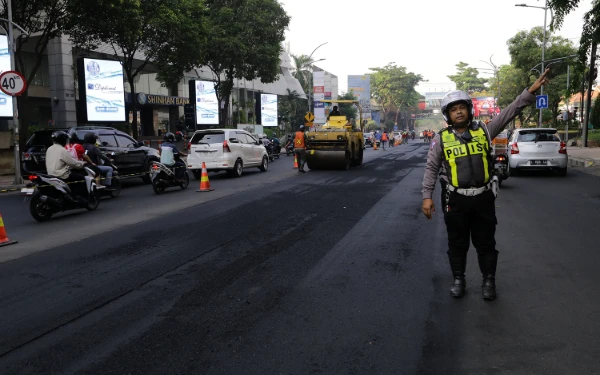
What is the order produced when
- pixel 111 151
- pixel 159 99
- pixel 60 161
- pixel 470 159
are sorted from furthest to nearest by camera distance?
pixel 159 99, pixel 111 151, pixel 60 161, pixel 470 159

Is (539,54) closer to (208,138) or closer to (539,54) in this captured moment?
(539,54)

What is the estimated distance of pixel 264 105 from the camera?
52844 mm

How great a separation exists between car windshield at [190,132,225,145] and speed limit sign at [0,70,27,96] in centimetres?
545

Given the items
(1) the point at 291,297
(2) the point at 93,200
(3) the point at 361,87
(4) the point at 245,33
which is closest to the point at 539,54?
(4) the point at 245,33

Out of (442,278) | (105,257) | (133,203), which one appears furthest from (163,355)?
(133,203)

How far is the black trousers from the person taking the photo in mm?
4707

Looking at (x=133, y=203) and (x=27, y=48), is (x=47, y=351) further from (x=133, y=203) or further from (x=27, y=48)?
(x=27, y=48)

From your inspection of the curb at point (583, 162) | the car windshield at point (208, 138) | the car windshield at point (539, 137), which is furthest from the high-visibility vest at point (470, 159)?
the curb at point (583, 162)

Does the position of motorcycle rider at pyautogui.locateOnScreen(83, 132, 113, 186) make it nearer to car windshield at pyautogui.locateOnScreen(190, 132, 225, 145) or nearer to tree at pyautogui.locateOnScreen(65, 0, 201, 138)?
car windshield at pyautogui.locateOnScreen(190, 132, 225, 145)

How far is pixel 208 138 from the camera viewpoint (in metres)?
18.0

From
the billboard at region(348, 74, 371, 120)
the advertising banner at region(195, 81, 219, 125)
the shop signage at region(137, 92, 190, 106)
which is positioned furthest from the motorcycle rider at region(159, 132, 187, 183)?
A: the billboard at region(348, 74, 371, 120)

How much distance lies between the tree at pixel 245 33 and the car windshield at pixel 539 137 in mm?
19432

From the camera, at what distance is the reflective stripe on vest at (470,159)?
4.63 metres

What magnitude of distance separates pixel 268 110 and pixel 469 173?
163 feet
